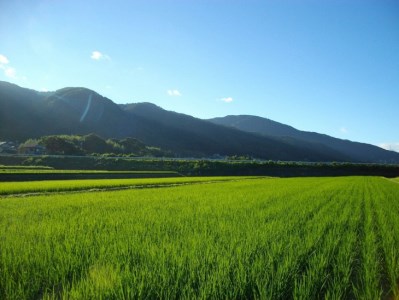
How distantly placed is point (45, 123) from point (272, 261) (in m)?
110

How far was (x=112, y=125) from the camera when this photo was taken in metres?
128

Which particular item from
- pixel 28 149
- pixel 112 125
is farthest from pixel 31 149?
pixel 112 125

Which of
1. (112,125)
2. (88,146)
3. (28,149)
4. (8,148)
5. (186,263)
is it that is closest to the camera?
(186,263)

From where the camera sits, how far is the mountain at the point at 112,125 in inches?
3989

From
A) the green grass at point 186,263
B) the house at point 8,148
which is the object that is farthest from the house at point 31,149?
the green grass at point 186,263

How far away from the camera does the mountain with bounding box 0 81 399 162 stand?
10131cm

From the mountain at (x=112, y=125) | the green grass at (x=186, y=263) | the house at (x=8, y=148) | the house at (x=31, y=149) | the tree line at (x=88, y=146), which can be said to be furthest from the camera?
the mountain at (x=112, y=125)

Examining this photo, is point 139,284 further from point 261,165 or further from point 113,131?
point 113,131

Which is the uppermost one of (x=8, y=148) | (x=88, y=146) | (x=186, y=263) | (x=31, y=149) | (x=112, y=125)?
(x=112, y=125)

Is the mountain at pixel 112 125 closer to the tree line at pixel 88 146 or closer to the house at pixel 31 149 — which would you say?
the tree line at pixel 88 146

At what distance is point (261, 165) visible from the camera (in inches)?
2473

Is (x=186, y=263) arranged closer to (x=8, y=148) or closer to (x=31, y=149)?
(x=31, y=149)

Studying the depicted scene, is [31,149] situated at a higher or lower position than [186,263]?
higher

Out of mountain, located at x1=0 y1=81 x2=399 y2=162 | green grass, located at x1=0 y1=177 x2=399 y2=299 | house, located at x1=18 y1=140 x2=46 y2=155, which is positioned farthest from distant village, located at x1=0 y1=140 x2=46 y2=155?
green grass, located at x1=0 y1=177 x2=399 y2=299
